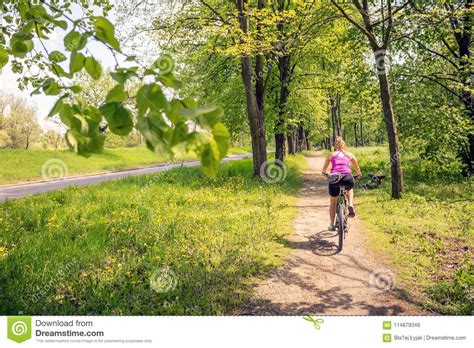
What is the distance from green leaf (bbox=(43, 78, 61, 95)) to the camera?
134 centimetres

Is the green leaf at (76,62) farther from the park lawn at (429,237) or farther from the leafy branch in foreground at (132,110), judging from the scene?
the park lawn at (429,237)

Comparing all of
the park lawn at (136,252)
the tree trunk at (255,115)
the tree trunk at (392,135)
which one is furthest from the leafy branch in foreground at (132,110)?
the tree trunk at (255,115)

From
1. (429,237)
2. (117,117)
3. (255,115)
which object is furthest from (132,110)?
(255,115)

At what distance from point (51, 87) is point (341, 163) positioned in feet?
21.9

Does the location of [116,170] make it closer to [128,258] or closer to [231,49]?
[231,49]

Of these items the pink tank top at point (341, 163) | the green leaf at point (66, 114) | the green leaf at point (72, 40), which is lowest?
the pink tank top at point (341, 163)

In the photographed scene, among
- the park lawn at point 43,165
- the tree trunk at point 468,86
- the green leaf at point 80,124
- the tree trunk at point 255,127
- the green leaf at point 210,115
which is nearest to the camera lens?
the green leaf at point 210,115

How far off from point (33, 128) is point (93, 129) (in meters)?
55.3

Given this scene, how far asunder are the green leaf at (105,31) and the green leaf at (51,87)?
0.90 ft

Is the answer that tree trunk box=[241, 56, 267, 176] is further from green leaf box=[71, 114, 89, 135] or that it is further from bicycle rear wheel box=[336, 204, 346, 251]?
green leaf box=[71, 114, 89, 135]

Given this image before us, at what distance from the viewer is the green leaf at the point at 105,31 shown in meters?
1.25

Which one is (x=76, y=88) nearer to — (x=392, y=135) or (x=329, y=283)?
(x=329, y=283)

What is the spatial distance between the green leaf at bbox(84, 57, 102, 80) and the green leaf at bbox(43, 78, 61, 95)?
0.46 ft
